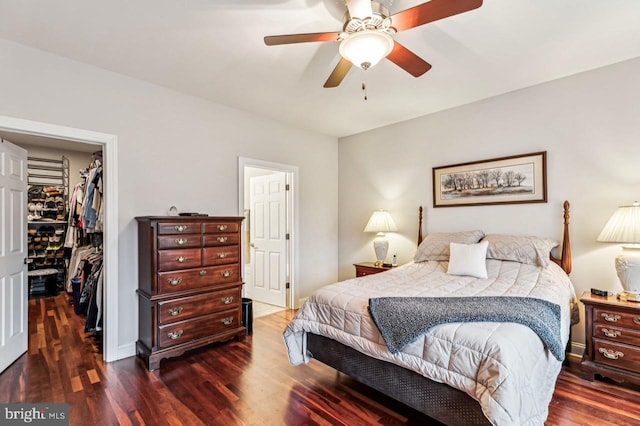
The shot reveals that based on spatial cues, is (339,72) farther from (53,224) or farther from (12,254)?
(53,224)

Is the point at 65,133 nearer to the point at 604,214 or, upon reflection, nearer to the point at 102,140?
the point at 102,140

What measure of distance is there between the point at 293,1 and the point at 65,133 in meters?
2.14

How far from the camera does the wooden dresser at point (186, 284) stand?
273cm

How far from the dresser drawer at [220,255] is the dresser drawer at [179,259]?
0.06 meters

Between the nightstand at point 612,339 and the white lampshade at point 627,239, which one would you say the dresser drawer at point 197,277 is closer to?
the nightstand at point 612,339

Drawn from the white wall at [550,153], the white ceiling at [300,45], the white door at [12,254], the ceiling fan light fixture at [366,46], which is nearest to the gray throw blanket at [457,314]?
the white wall at [550,153]

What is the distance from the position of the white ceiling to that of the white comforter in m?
1.81

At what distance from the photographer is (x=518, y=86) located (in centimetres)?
318

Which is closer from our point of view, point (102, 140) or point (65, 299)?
point (102, 140)

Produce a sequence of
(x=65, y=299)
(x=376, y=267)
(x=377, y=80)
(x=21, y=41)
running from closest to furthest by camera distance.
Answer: (x=21, y=41) < (x=377, y=80) < (x=376, y=267) < (x=65, y=299)

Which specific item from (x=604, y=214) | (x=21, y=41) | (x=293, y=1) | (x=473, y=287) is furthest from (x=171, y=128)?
(x=604, y=214)

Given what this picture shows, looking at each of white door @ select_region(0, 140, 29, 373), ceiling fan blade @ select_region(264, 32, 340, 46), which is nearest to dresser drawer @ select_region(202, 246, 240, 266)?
white door @ select_region(0, 140, 29, 373)

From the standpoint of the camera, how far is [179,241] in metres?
2.86

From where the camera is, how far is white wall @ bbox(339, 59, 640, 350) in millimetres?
2736
